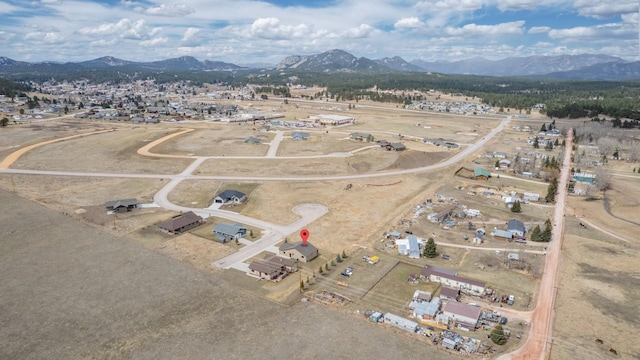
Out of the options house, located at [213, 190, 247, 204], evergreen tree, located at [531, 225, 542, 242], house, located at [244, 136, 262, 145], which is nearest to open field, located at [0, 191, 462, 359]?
house, located at [213, 190, 247, 204]

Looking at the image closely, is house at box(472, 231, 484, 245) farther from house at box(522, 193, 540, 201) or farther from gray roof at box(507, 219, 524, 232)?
house at box(522, 193, 540, 201)

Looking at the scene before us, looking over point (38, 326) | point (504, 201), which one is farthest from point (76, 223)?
point (504, 201)

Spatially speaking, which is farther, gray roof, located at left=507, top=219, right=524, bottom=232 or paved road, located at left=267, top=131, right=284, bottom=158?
paved road, located at left=267, top=131, right=284, bottom=158

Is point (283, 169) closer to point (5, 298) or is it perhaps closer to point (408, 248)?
point (408, 248)

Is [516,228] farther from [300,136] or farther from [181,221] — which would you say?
[300,136]

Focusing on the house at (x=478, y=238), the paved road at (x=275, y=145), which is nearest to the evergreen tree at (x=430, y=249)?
the house at (x=478, y=238)

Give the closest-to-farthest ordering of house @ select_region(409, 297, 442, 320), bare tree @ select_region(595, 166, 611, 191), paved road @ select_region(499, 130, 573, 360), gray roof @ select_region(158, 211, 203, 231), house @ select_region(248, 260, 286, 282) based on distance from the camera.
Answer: paved road @ select_region(499, 130, 573, 360) → house @ select_region(409, 297, 442, 320) → house @ select_region(248, 260, 286, 282) → gray roof @ select_region(158, 211, 203, 231) → bare tree @ select_region(595, 166, 611, 191)
